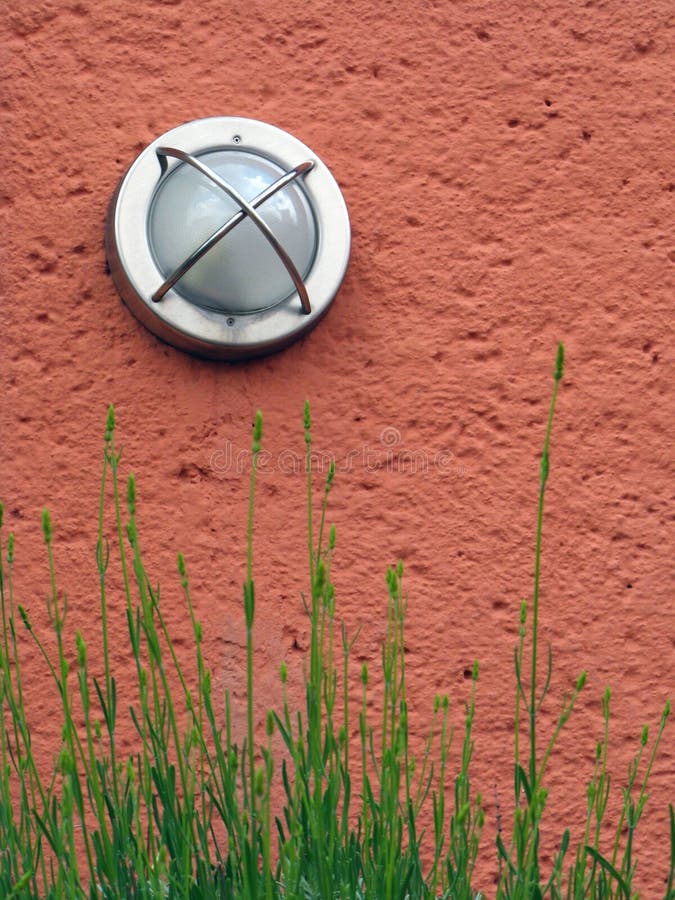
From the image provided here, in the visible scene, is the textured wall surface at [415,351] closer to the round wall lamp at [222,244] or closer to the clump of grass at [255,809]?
the round wall lamp at [222,244]

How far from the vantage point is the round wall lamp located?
1477mm

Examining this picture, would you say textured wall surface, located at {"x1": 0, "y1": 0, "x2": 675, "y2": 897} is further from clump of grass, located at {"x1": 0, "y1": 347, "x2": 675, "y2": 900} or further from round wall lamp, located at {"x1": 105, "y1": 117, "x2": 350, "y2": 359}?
clump of grass, located at {"x1": 0, "y1": 347, "x2": 675, "y2": 900}

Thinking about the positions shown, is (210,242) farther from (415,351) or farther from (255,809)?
(255,809)

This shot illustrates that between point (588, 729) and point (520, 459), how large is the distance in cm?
38

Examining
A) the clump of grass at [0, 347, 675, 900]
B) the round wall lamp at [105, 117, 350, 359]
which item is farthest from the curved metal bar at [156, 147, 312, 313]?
the clump of grass at [0, 347, 675, 900]

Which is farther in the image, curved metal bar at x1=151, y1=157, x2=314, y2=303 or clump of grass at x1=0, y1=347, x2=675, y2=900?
curved metal bar at x1=151, y1=157, x2=314, y2=303

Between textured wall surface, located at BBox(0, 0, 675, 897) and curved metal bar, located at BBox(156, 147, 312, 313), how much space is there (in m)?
0.09

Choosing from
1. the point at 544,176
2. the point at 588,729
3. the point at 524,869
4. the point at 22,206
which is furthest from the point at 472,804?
the point at 22,206

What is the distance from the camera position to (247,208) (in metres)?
1.43

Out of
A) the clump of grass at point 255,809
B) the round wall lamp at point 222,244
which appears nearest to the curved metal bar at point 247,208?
the round wall lamp at point 222,244

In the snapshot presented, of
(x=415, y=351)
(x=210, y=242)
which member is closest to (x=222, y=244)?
(x=210, y=242)

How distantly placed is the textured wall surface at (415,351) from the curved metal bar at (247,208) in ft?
0.30

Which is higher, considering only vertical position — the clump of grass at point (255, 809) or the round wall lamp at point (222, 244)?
the round wall lamp at point (222, 244)

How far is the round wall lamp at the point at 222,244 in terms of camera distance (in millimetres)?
1477
